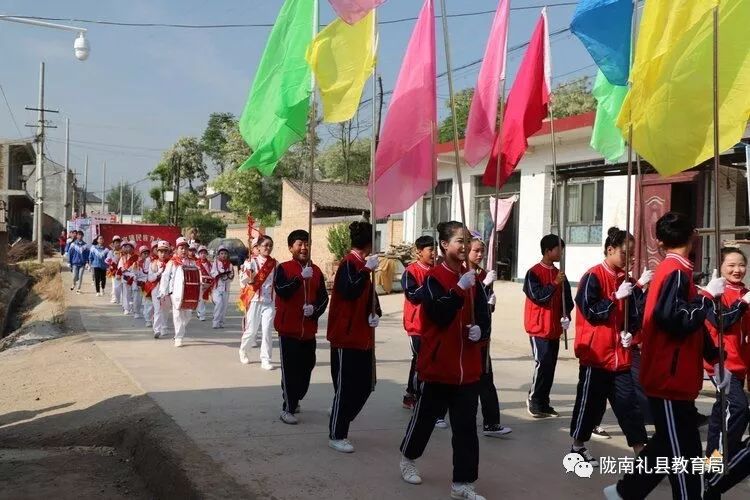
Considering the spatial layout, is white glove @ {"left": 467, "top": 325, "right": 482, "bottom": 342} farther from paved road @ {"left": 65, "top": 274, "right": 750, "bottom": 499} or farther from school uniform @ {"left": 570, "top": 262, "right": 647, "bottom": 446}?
school uniform @ {"left": 570, "top": 262, "right": 647, "bottom": 446}

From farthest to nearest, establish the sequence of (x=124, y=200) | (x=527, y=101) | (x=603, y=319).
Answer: (x=124, y=200), (x=527, y=101), (x=603, y=319)

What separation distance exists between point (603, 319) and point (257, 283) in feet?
17.2

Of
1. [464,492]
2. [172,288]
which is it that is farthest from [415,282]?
[172,288]

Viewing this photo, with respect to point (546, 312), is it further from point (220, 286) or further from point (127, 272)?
point (127, 272)

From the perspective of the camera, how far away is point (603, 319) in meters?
5.21

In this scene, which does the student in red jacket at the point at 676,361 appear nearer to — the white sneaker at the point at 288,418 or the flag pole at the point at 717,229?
the flag pole at the point at 717,229

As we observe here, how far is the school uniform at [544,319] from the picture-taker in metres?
6.38

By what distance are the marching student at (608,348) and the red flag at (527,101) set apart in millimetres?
1829

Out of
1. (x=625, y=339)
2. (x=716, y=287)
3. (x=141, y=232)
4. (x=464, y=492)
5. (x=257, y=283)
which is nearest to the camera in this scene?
(x=716, y=287)

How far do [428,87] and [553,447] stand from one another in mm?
3089

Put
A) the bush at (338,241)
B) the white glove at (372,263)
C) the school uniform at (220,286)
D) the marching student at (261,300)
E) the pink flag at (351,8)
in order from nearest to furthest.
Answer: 1. the white glove at (372,263)
2. the pink flag at (351,8)
3. the marching student at (261,300)
4. the school uniform at (220,286)
5. the bush at (338,241)

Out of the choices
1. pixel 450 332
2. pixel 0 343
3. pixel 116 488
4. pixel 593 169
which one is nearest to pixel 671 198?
pixel 593 169

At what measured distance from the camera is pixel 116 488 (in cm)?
519

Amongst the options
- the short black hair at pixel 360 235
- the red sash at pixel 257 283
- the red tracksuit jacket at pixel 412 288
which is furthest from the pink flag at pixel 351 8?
the red sash at pixel 257 283
